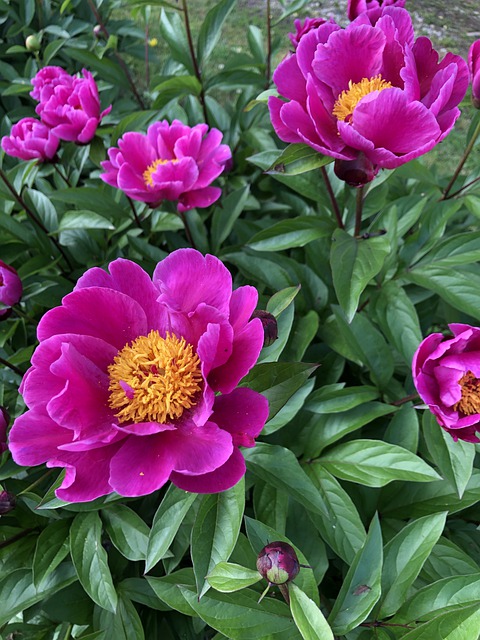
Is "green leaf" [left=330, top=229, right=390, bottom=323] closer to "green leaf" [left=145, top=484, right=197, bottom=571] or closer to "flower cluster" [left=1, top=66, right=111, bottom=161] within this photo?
"green leaf" [left=145, top=484, right=197, bottom=571]

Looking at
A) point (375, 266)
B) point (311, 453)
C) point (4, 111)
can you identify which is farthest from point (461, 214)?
point (4, 111)

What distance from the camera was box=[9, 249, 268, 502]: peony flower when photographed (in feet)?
2.02

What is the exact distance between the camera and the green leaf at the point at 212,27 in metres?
1.46

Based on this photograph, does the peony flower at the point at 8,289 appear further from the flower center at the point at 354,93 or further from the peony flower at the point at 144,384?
the flower center at the point at 354,93

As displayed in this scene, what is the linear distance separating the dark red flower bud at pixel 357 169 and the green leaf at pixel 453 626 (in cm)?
57

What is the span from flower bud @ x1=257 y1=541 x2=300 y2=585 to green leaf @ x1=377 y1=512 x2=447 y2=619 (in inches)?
8.9

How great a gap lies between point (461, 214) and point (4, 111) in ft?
5.78

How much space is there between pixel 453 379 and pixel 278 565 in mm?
383

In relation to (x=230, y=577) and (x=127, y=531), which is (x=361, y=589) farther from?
(x=127, y=531)

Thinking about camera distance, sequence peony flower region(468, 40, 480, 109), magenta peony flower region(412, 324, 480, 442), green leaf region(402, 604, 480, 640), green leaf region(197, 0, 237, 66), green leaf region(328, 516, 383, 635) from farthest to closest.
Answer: green leaf region(197, 0, 237, 66), peony flower region(468, 40, 480, 109), magenta peony flower region(412, 324, 480, 442), green leaf region(328, 516, 383, 635), green leaf region(402, 604, 480, 640)

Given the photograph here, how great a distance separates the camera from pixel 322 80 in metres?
0.85

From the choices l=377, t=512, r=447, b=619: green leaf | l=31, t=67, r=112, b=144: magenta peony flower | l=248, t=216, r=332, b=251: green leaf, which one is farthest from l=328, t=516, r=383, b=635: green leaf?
l=31, t=67, r=112, b=144: magenta peony flower

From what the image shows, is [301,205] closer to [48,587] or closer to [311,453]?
[311,453]

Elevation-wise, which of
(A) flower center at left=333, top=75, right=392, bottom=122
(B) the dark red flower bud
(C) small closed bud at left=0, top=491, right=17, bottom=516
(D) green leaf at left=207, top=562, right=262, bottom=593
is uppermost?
(A) flower center at left=333, top=75, right=392, bottom=122
